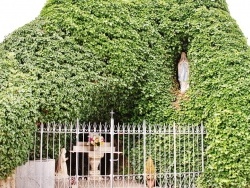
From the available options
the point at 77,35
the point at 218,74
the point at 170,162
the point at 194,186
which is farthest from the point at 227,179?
the point at 77,35

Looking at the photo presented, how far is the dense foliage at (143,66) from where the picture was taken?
11062 mm

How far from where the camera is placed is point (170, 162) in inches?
491

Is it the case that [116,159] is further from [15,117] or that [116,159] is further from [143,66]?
[15,117]

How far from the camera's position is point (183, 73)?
13609mm

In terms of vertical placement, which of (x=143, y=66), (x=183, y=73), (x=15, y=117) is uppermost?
(x=143, y=66)

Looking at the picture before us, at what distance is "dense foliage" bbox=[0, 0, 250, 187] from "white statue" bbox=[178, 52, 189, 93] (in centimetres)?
26

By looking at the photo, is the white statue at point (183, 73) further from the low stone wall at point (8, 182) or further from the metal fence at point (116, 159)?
the low stone wall at point (8, 182)

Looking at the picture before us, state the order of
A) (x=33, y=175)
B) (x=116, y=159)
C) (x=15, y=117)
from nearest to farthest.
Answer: (x=15, y=117) < (x=33, y=175) < (x=116, y=159)

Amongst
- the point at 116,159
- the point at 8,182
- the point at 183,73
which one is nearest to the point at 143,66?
the point at 183,73

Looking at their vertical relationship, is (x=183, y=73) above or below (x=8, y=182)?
above

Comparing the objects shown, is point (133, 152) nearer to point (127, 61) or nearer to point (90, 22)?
point (127, 61)

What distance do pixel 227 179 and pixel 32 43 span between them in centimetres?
671

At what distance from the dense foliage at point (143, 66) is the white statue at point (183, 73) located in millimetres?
259

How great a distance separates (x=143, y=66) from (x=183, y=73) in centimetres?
144
